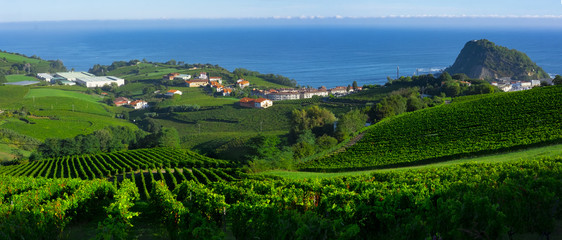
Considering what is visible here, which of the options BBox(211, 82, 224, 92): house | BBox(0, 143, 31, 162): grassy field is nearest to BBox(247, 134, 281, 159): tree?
BBox(0, 143, 31, 162): grassy field

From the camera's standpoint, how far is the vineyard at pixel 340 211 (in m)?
10.4

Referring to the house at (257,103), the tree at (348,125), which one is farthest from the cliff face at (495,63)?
the tree at (348,125)

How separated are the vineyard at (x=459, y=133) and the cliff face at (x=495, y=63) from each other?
340 feet

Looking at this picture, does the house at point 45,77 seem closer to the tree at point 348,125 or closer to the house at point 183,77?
the house at point 183,77

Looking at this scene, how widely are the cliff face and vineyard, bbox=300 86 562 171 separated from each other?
103784 mm

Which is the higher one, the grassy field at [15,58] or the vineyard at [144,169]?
the grassy field at [15,58]

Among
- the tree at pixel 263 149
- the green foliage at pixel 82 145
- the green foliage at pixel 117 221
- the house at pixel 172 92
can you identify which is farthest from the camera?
the house at pixel 172 92

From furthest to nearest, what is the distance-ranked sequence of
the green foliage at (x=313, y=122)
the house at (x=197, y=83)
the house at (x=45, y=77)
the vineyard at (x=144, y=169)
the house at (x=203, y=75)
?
the house at (x=45, y=77), the house at (x=203, y=75), the house at (x=197, y=83), the green foliage at (x=313, y=122), the vineyard at (x=144, y=169)

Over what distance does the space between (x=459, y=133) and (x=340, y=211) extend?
80.3 feet

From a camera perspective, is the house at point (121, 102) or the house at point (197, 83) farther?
the house at point (197, 83)

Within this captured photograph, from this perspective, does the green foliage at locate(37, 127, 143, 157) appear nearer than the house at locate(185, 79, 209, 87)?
Yes

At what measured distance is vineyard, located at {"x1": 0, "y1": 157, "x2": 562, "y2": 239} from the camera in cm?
1036

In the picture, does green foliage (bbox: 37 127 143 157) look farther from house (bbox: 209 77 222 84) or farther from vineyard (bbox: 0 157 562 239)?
house (bbox: 209 77 222 84)

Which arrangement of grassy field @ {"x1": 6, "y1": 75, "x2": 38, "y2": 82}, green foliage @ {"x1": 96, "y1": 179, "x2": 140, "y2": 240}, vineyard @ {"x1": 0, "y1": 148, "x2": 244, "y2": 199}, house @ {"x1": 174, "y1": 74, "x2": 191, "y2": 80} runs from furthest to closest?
house @ {"x1": 174, "y1": 74, "x2": 191, "y2": 80}
grassy field @ {"x1": 6, "y1": 75, "x2": 38, "y2": 82}
vineyard @ {"x1": 0, "y1": 148, "x2": 244, "y2": 199}
green foliage @ {"x1": 96, "y1": 179, "x2": 140, "y2": 240}
